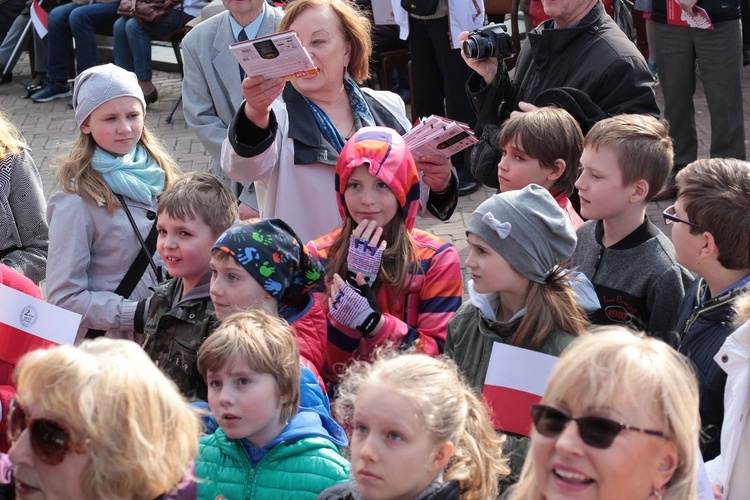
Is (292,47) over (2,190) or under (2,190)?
over

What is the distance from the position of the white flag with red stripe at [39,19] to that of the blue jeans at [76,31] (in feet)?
0.24

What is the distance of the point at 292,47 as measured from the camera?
3.67 metres

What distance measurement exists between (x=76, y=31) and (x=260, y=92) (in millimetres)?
7346

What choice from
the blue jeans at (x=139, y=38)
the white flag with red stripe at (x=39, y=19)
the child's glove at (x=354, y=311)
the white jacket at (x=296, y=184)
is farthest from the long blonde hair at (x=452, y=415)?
the white flag with red stripe at (x=39, y=19)

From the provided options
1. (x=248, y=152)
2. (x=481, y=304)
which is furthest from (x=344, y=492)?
(x=248, y=152)

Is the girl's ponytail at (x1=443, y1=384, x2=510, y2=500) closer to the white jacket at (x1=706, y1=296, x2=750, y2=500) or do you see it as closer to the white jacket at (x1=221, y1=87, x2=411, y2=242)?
the white jacket at (x1=706, y1=296, x2=750, y2=500)

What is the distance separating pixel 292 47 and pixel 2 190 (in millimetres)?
1527

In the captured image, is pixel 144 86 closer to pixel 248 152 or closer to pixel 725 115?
pixel 725 115

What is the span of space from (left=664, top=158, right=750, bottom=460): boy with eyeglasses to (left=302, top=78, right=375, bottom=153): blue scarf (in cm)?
142

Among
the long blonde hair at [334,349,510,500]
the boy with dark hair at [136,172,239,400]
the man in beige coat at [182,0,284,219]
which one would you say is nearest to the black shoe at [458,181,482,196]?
the man in beige coat at [182,0,284,219]

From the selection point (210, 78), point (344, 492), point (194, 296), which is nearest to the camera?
point (344, 492)

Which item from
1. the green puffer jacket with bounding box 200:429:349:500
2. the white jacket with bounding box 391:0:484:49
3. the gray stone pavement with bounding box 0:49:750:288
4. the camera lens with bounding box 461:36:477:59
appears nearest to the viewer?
the green puffer jacket with bounding box 200:429:349:500

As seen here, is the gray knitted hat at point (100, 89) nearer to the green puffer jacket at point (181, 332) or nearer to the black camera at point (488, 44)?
the green puffer jacket at point (181, 332)

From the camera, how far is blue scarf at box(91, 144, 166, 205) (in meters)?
4.12
